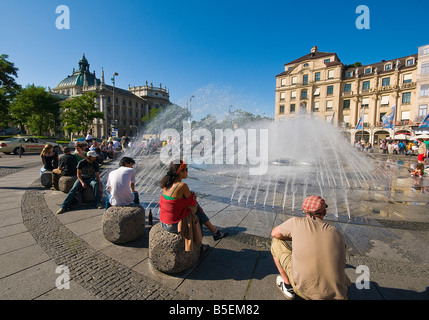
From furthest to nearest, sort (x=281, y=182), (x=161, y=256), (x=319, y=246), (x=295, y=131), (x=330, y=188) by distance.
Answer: (x=295, y=131), (x=281, y=182), (x=330, y=188), (x=161, y=256), (x=319, y=246)

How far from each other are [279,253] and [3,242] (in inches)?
175

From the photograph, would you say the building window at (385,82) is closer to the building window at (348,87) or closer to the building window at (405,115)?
the building window at (348,87)

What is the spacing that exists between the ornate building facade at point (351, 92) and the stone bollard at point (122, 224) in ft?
138

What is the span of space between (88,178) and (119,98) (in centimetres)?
9442

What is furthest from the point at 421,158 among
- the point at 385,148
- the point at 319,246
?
the point at 385,148

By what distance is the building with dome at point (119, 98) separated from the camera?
8356cm

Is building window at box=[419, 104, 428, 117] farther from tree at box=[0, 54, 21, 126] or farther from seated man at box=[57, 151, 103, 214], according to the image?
tree at box=[0, 54, 21, 126]

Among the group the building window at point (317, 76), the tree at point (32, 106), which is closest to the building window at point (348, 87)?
the building window at point (317, 76)

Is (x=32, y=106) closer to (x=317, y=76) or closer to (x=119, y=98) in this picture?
(x=119, y=98)

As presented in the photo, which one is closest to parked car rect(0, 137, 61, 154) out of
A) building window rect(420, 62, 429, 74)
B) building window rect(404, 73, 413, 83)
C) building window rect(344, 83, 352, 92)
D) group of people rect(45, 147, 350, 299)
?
group of people rect(45, 147, 350, 299)

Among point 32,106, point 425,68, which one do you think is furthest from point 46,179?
point 425,68

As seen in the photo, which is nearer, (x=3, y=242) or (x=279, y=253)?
(x=279, y=253)

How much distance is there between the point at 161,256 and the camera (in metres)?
2.78

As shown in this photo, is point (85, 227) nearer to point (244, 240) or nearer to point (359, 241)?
point (244, 240)
